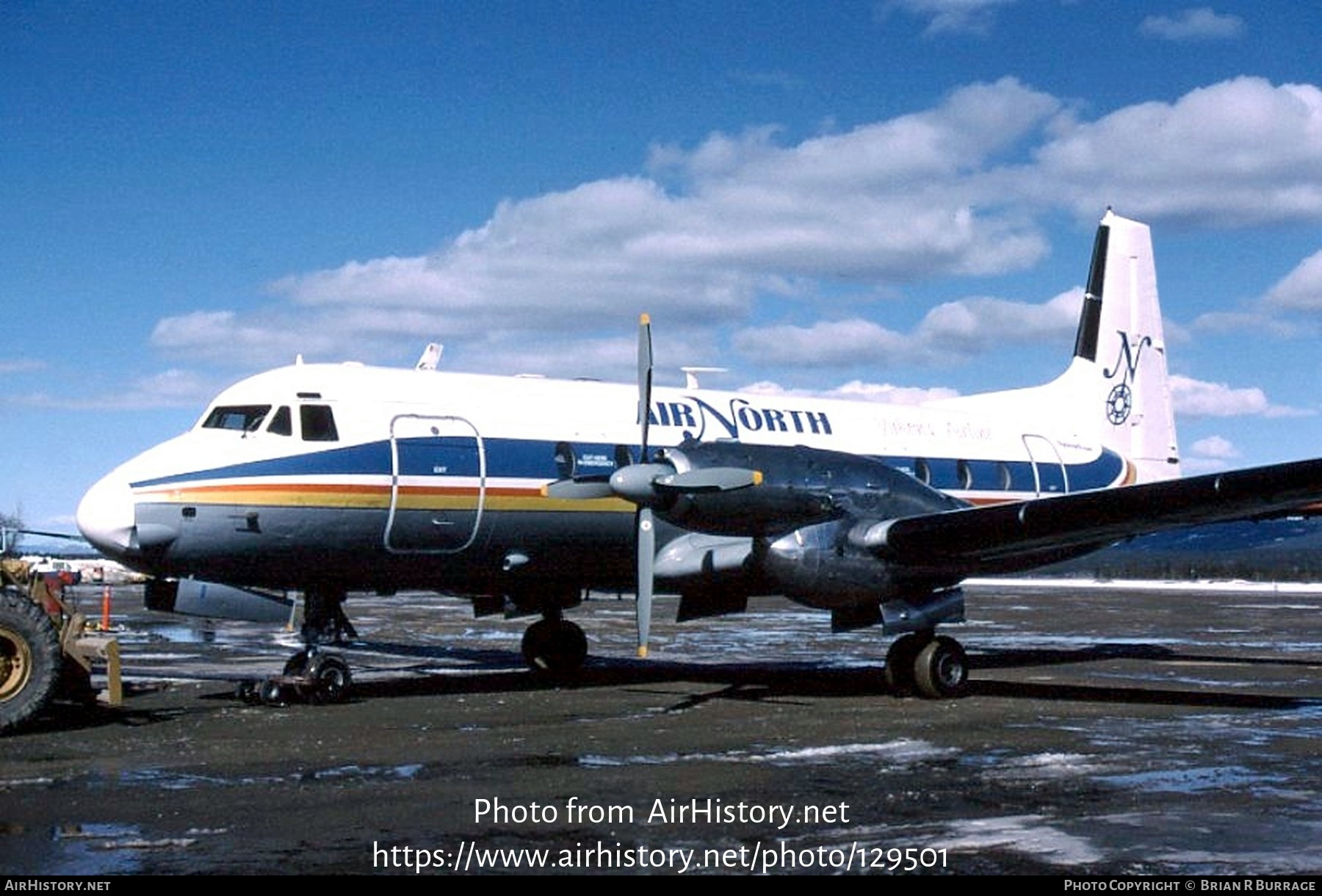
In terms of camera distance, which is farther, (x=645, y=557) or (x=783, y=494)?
(x=645, y=557)

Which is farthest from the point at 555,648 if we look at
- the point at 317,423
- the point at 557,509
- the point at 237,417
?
the point at 237,417

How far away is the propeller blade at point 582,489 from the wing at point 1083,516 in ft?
8.87

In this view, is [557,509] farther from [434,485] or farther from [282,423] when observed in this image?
[282,423]

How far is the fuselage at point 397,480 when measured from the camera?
46.9ft

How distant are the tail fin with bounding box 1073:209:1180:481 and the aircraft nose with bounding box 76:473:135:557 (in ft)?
48.6

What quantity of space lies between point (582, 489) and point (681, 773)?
564 cm

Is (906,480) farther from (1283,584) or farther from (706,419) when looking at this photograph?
(1283,584)

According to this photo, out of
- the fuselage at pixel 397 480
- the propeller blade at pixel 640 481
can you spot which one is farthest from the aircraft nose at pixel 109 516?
the propeller blade at pixel 640 481

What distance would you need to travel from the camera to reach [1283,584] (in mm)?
66938

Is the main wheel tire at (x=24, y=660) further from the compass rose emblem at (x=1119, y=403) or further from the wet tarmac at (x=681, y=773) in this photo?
the compass rose emblem at (x=1119, y=403)

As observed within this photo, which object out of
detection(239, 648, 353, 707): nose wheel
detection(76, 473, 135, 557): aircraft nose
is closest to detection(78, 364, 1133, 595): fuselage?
detection(76, 473, 135, 557): aircraft nose

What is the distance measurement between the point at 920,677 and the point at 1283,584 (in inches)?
2267

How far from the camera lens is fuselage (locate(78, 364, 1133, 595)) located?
1430 cm

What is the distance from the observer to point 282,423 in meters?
15.1
